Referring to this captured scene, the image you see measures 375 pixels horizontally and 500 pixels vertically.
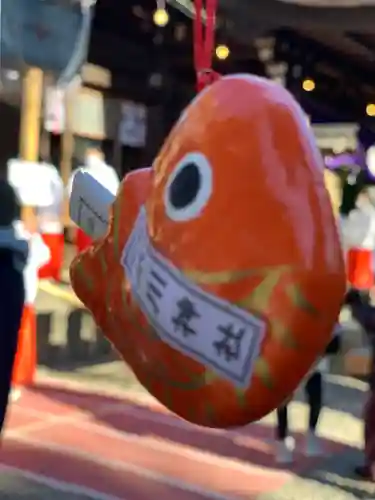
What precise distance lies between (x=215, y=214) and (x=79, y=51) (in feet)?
7.06

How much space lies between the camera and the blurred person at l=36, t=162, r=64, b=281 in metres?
4.58

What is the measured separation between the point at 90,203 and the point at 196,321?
2.18 feet

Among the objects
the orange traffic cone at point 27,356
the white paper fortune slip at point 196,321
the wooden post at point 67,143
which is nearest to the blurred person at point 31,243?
the orange traffic cone at point 27,356

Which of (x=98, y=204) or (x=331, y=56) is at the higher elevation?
(x=331, y=56)

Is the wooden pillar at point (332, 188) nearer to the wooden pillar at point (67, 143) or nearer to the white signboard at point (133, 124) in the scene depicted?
the wooden pillar at point (67, 143)

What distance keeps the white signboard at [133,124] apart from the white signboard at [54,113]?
31.8 inches

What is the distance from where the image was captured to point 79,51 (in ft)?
11.8

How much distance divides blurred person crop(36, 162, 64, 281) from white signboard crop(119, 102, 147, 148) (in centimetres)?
247

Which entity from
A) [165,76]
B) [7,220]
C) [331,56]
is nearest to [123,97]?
[165,76]

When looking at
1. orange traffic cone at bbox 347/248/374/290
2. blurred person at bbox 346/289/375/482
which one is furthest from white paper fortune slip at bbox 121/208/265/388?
orange traffic cone at bbox 347/248/374/290

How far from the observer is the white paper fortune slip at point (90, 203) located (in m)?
2.17

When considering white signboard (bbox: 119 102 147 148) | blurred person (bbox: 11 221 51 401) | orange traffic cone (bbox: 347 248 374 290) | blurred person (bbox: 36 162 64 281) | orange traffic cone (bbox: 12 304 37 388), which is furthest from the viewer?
white signboard (bbox: 119 102 147 148)

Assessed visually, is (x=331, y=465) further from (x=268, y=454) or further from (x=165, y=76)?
(x=165, y=76)

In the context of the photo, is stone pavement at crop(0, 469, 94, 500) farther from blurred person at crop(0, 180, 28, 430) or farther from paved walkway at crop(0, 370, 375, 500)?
blurred person at crop(0, 180, 28, 430)
